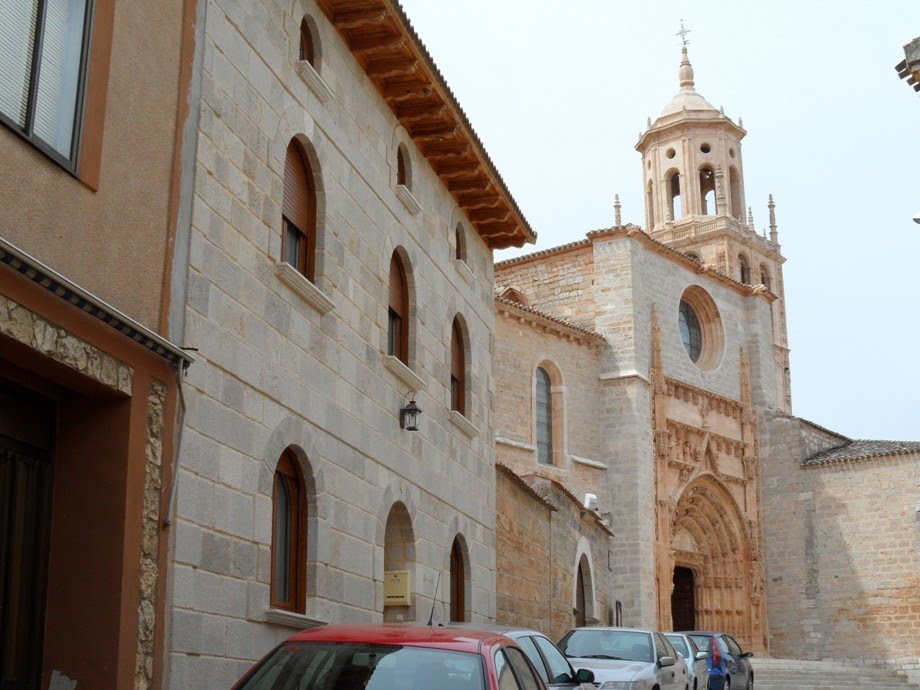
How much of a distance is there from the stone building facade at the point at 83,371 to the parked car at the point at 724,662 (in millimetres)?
12590

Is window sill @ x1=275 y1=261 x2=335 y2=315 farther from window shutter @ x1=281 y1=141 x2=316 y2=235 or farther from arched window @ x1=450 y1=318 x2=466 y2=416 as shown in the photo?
arched window @ x1=450 y1=318 x2=466 y2=416

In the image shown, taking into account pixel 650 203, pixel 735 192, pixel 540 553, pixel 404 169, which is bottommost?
pixel 540 553

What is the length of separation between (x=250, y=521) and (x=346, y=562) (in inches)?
90.1

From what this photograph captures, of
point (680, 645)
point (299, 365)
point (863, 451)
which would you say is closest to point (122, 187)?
point (299, 365)

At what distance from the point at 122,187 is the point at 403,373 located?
603cm

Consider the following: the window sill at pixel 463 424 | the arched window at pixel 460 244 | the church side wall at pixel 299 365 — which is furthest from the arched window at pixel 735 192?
the church side wall at pixel 299 365

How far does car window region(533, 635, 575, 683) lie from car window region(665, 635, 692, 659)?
27.5 ft

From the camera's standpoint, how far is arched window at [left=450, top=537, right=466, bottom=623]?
16.4 meters

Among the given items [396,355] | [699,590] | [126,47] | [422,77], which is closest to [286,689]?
[126,47]

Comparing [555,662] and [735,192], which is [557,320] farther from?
[735,192]

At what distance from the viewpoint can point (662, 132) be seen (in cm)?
5978

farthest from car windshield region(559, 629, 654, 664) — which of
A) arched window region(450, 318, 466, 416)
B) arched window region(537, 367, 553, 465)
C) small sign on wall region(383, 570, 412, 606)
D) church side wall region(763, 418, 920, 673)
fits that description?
church side wall region(763, 418, 920, 673)

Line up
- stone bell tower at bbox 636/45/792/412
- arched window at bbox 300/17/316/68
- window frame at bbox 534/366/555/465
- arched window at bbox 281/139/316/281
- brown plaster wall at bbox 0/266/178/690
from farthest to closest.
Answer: stone bell tower at bbox 636/45/792/412 < window frame at bbox 534/366/555/465 < arched window at bbox 300/17/316/68 < arched window at bbox 281/139/316/281 < brown plaster wall at bbox 0/266/178/690

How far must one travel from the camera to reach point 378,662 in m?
6.50
